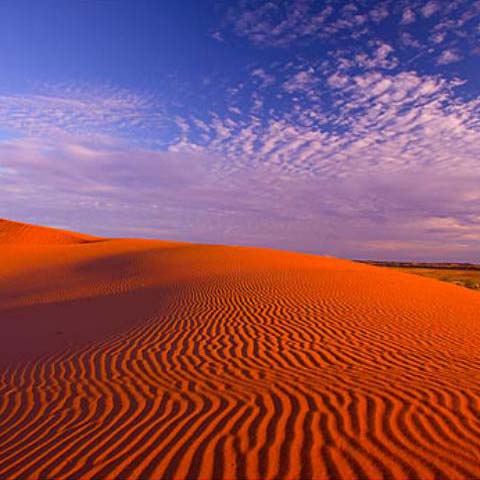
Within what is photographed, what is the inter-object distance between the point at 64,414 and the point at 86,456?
1405 mm

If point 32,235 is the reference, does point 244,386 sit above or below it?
below

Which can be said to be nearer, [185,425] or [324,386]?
[185,425]

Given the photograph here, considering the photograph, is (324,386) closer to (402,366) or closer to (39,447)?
(402,366)

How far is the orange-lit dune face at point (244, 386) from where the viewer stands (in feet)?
14.3

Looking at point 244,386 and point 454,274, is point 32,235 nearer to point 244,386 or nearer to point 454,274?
Answer: point 244,386

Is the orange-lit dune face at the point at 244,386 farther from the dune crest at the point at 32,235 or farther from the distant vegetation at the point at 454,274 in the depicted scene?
the dune crest at the point at 32,235

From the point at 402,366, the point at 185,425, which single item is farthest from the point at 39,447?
the point at 402,366

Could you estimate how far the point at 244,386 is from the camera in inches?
255

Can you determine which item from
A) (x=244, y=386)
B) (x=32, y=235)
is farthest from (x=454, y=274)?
(x=244, y=386)

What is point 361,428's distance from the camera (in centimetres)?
488

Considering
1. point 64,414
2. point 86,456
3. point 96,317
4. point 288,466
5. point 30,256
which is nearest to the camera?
point 288,466

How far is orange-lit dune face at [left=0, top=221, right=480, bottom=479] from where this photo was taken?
434cm

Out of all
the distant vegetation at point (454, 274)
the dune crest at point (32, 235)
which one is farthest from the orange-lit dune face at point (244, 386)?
the dune crest at point (32, 235)

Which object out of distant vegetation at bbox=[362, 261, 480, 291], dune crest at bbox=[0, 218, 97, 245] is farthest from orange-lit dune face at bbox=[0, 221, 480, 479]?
dune crest at bbox=[0, 218, 97, 245]
